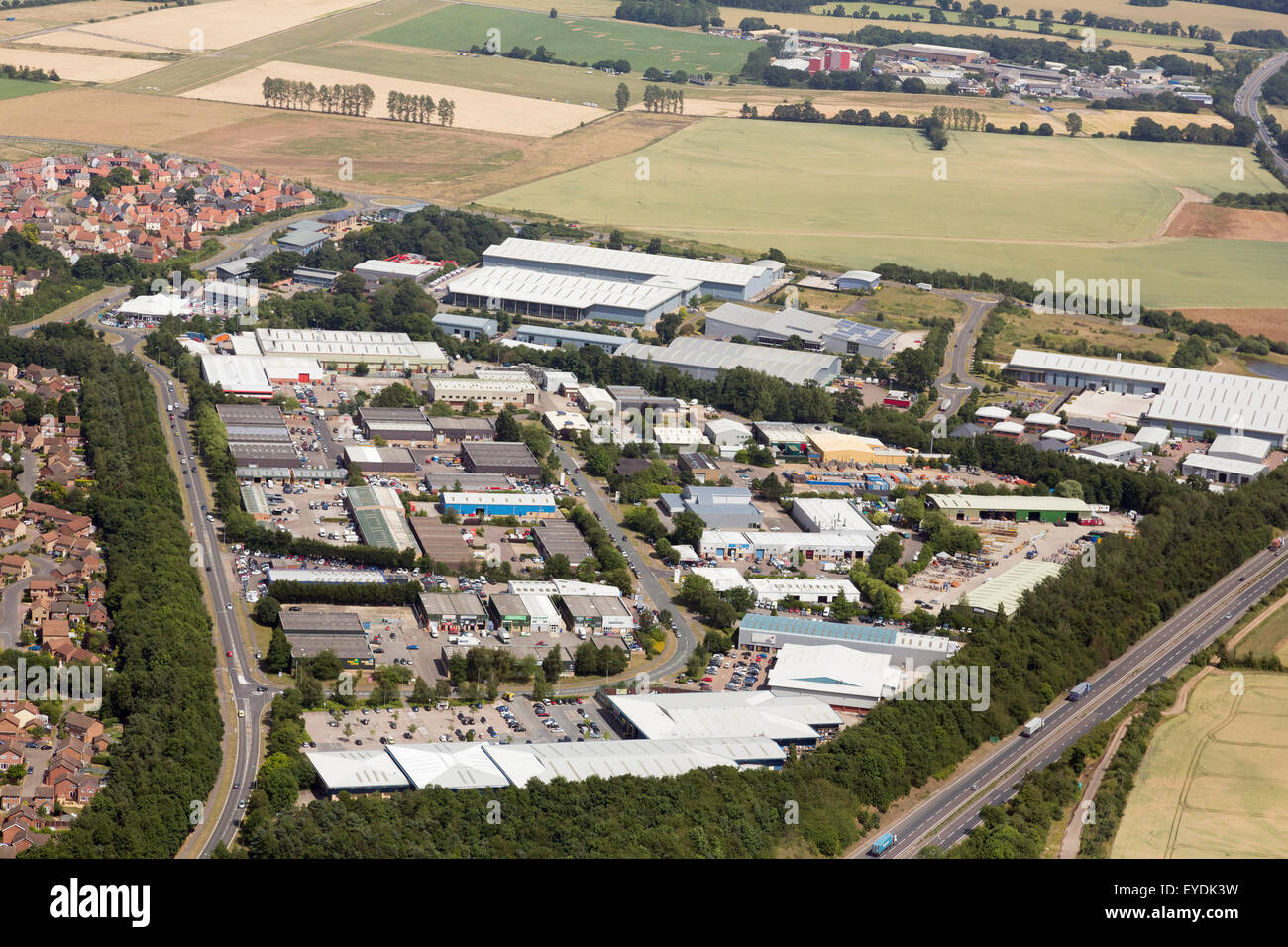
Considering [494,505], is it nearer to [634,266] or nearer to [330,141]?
[634,266]

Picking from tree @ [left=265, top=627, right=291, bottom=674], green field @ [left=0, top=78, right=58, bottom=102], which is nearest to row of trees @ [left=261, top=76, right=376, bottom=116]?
green field @ [left=0, top=78, right=58, bottom=102]

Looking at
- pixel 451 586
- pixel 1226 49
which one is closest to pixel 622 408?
pixel 451 586

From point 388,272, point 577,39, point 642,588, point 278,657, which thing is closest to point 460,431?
point 642,588

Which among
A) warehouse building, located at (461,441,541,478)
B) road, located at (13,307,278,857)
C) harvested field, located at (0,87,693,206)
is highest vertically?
harvested field, located at (0,87,693,206)

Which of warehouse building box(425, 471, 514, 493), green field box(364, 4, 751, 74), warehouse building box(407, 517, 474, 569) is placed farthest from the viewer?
green field box(364, 4, 751, 74)

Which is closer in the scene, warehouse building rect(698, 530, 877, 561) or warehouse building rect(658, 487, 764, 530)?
warehouse building rect(698, 530, 877, 561)

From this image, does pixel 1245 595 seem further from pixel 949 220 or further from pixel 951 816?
pixel 949 220

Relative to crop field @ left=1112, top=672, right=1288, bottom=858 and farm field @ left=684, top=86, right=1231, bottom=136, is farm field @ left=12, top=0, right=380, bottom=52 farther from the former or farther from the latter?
crop field @ left=1112, top=672, right=1288, bottom=858
